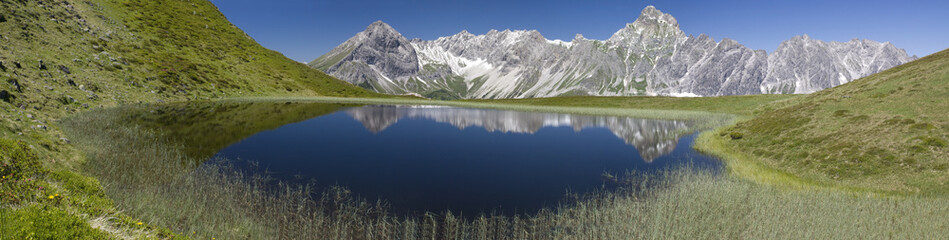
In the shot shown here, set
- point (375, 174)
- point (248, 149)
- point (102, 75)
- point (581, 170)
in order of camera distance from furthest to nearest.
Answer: point (102, 75) < point (248, 149) < point (581, 170) < point (375, 174)

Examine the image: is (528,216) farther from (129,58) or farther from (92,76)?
(129,58)

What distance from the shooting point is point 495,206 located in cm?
1881

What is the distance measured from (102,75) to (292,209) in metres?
88.1

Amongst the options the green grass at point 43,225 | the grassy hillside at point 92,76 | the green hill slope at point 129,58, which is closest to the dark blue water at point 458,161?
the grassy hillside at point 92,76

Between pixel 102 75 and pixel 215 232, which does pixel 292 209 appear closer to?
pixel 215 232

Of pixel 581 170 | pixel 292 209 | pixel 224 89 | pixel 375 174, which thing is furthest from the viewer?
pixel 224 89

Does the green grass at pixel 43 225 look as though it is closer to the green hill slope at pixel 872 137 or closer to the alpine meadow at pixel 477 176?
the alpine meadow at pixel 477 176

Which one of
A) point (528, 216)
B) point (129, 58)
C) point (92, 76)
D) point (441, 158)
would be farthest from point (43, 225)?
point (129, 58)

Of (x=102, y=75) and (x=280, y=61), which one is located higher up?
(x=280, y=61)

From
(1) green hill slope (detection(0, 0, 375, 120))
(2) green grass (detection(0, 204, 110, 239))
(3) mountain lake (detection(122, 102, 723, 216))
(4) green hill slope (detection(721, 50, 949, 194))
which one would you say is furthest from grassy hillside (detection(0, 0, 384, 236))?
(4) green hill slope (detection(721, 50, 949, 194))

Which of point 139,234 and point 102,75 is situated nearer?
point 139,234

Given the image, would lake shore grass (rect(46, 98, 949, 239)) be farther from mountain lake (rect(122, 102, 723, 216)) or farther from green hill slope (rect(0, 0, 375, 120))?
green hill slope (rect(0, 0, 375, 120))

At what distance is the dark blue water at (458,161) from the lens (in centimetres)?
2058

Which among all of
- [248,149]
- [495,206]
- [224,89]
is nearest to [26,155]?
[248,149]
